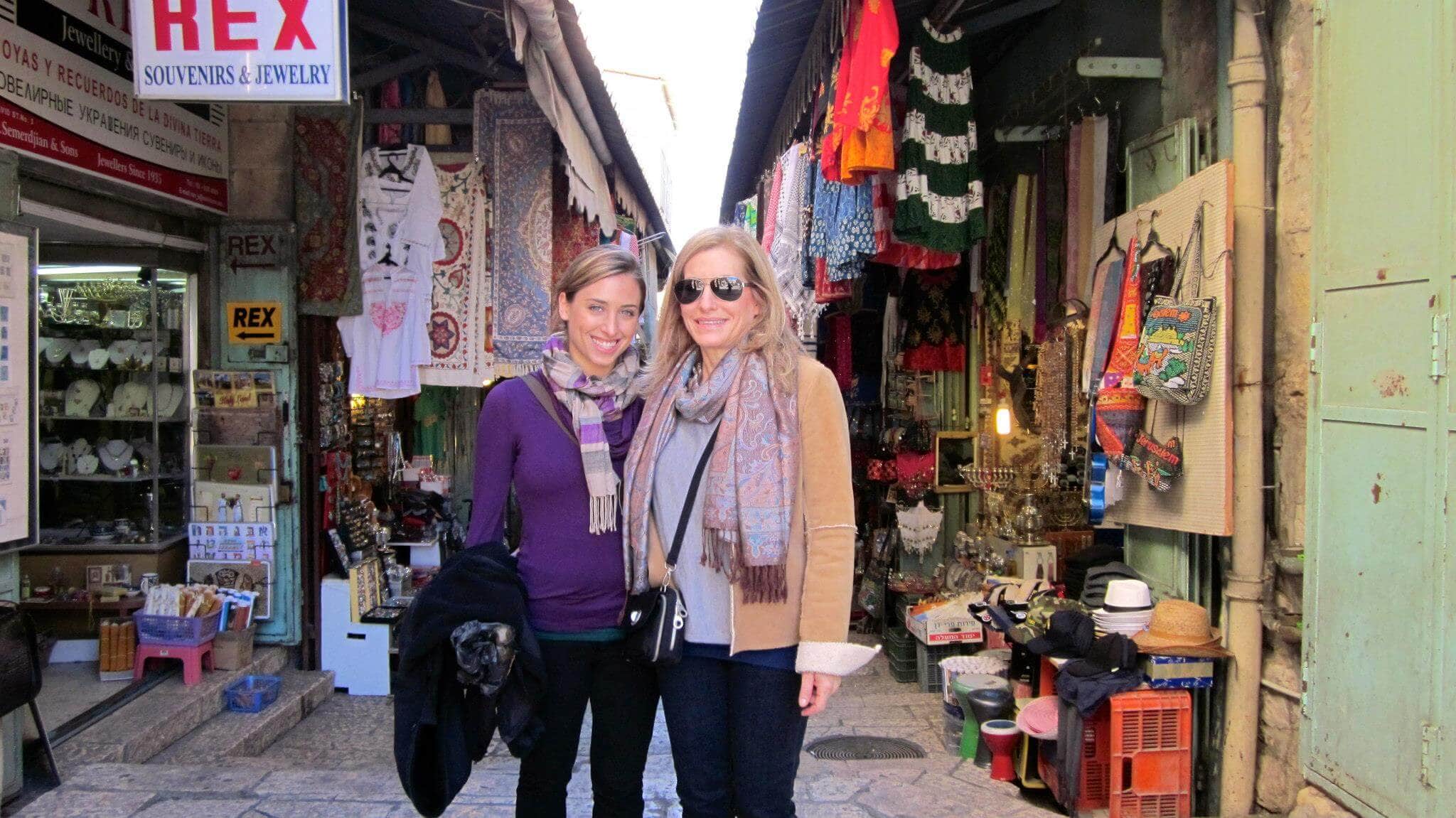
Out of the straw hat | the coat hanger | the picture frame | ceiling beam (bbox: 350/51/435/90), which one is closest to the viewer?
the straw hat

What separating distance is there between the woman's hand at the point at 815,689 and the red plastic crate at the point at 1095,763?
2033mm

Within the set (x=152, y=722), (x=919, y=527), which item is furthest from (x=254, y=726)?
(x=919, y=527)

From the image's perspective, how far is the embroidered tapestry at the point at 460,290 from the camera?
20.9 feet

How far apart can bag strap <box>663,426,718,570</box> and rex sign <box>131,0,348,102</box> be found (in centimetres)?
220

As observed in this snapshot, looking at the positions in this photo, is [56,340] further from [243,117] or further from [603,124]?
[603,124]

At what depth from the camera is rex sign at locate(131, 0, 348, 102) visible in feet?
11.6

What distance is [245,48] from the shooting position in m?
3.54

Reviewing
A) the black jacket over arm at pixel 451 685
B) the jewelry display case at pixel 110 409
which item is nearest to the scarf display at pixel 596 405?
the black jacket over arm at pixel 451 685

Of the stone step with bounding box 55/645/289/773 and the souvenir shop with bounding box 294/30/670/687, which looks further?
the souvenir shop with bounding box 294/30/670/687

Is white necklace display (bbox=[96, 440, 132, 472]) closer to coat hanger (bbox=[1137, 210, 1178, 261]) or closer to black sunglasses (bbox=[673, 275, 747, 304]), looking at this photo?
Answer: black sunglasses (bbox=[673, 275, 747, 304])

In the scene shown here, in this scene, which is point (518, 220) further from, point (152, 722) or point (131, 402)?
point (152, 722)

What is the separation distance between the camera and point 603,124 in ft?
22.7

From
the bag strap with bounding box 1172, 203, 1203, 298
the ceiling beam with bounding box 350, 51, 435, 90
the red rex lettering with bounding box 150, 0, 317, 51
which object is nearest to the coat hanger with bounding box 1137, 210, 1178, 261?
the bag strap with bounding box 1172, 203, 1203, 298

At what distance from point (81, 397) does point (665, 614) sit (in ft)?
16.8
